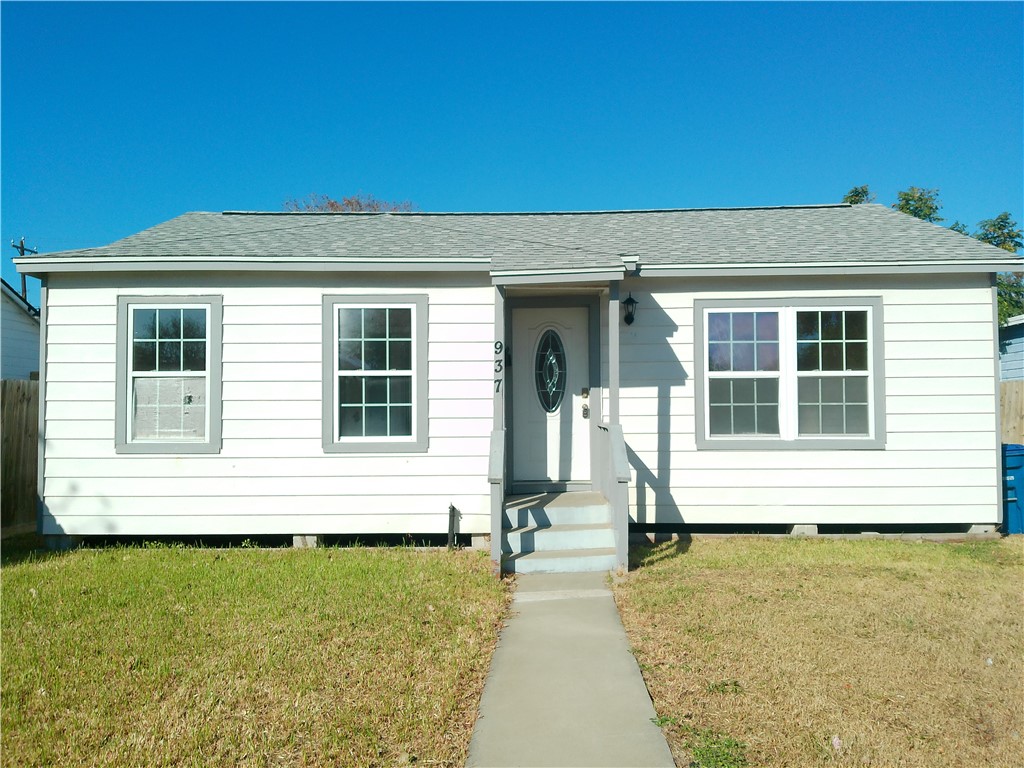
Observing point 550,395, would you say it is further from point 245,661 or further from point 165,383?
point 245,661

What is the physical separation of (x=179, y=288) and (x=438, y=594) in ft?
14.9

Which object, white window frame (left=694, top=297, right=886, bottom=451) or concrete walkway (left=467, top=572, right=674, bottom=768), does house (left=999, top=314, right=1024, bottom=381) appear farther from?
concrete walkway (left=467, top=572, right=674, bottom=768)

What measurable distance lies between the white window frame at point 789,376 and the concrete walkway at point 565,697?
2.86 metres

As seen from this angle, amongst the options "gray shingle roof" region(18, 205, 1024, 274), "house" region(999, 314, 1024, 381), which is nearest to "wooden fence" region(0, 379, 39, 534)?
"gray shingle roof" region(18, 205, 1024, 274)

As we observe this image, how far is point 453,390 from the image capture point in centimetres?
712

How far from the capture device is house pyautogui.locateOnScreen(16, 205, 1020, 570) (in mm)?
7094

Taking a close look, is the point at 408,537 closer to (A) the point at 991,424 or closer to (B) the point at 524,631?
(B) the point at 524,631

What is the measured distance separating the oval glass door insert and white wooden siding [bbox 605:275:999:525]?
0.76m

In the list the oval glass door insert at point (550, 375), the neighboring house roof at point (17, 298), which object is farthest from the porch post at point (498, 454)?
the neighboring house roof at point (17, 298)

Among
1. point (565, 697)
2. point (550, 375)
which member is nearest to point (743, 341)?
point (550, 375)

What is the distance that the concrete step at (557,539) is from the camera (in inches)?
247

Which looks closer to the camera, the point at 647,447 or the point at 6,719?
the point at 6,719

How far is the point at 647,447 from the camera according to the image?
285 inches

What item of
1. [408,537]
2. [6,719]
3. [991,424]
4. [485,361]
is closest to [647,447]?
[485,361]
